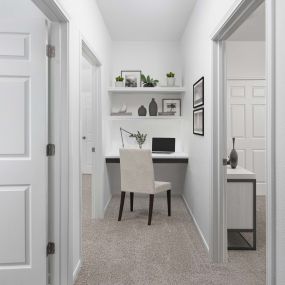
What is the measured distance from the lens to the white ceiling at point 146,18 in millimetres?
3515

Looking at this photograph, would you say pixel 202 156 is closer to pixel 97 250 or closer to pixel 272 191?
pixel 97 250

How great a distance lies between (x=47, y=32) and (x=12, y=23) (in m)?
0.23

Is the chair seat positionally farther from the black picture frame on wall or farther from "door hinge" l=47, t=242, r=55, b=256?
"door hinge" l=47, t=242, r=55, b=256

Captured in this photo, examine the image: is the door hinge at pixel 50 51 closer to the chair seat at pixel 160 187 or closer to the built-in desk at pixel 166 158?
the chair seat at pixel 160 187

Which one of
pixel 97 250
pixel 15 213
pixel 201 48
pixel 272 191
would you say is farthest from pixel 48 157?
pixel 201 48

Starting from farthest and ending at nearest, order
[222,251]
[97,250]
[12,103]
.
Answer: [97,250] → [222,251] → [12,103]

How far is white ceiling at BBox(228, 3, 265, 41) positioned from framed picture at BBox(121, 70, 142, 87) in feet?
5.50

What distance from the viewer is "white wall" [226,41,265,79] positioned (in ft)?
16.5

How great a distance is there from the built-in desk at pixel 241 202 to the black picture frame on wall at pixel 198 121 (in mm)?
583

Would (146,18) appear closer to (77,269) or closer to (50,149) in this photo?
(50,149)

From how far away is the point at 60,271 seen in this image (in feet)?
7.01

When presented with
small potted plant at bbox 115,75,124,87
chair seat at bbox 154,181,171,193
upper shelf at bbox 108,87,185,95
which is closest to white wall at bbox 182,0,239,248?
chair seat at bbox 154,181,171,193

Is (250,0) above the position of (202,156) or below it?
above

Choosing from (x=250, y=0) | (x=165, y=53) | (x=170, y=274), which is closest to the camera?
(x=250, y=0)
